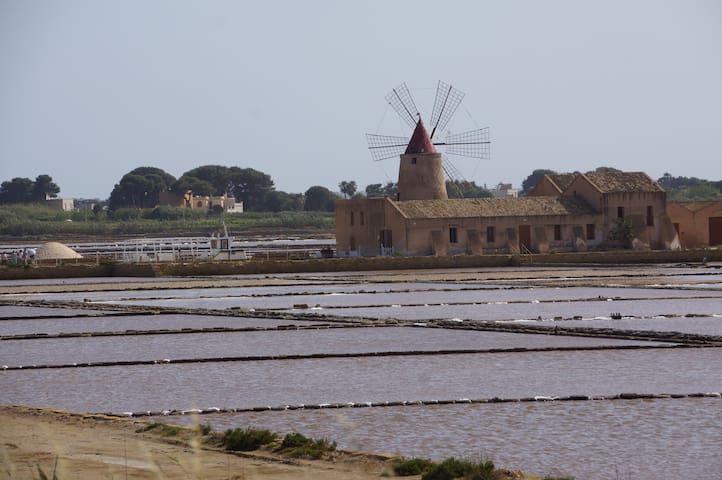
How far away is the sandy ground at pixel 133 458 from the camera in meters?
7.18

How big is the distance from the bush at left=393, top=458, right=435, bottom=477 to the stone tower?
95.1 feet

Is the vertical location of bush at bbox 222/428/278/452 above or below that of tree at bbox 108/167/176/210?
below

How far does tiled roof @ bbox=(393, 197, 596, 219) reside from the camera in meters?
33.9

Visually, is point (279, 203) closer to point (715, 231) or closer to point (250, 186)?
point (250, 186)

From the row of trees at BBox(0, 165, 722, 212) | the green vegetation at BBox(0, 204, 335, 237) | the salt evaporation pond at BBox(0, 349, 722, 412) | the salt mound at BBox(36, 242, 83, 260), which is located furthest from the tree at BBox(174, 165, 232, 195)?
the salt evaporation pond at BBox(0, 349, 722, 412)

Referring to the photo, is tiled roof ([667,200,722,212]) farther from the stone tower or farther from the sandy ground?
the sandy ground

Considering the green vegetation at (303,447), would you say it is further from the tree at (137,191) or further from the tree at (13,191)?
the tree at (13,191)

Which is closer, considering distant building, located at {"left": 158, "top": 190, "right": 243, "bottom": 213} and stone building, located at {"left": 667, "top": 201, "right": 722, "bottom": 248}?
stone building, located at {"left": 667, "top": 201, "right": 722, "bottom": 248}

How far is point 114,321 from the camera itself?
18688 millimetres

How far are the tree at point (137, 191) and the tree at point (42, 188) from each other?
36.7 ft

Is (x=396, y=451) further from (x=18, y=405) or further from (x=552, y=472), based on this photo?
(x=18, y=405)

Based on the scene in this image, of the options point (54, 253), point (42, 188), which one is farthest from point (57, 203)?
point (54, 253)

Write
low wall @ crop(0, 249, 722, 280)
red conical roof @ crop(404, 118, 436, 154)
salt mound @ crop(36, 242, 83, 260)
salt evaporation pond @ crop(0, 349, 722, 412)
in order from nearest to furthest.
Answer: salt evaporation pond @ crop(0, 349, 722, 412) → low wall @ crop(0, 249, 722, 280) → salt mound @ crop(36, 242, 83, 260) → red conical roof @ crop(404, 118, 436, 154)

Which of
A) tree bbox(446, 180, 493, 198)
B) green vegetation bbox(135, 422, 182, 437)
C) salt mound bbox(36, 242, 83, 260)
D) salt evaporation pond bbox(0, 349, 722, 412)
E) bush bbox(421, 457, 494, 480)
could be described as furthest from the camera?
tree bbox(446, 180, 493, 198)
